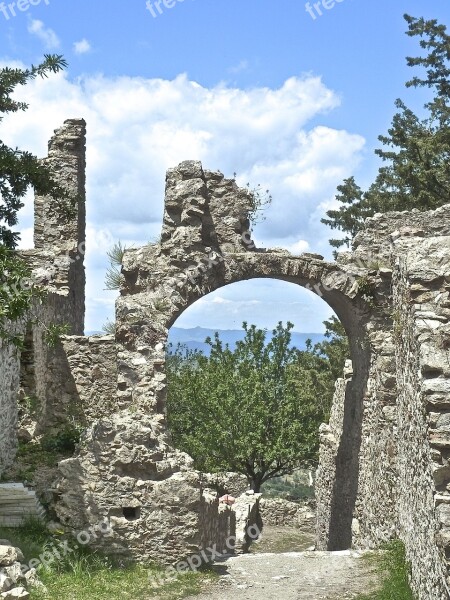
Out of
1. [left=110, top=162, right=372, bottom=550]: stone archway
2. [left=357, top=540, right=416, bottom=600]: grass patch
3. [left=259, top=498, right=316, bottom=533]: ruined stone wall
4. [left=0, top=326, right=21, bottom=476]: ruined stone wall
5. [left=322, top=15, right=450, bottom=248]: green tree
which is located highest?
[left=322, top=15, right=450, bottom=248]: green tree

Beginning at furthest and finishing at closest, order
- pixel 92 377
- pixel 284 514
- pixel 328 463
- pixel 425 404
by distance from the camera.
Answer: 1. pixel 284 514
2. pixel 328 463
3. pixel 92 377
4. pixel 425 404

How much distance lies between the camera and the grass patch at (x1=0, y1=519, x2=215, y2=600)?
323 inches

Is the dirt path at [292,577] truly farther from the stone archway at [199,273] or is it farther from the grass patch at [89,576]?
the stone archway at [199,273]

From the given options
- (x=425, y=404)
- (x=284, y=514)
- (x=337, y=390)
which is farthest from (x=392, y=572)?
(x=284, y=514)

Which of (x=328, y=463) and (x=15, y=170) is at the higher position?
(x=15, y=170)

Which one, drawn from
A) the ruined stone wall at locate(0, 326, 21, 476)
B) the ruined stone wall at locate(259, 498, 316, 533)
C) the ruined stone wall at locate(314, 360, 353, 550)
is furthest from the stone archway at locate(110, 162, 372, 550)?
the ruined stone wall at locate(259, 498, 316, 533)

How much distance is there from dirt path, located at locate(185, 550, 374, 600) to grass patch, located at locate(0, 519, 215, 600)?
35 centimetres

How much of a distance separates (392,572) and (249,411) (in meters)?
16.8

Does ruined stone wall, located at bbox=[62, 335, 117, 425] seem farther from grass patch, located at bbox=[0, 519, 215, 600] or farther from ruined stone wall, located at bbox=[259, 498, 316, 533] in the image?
ruined stone wall, located at bbox=[259, 498, 316, 533]

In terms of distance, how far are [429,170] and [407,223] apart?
1237cm

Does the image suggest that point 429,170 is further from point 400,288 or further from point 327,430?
point 400,288

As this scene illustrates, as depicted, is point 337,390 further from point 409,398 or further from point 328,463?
point 409,398

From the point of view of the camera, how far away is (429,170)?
24828mm

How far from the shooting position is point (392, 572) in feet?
30.8
